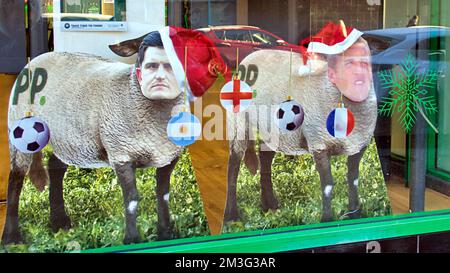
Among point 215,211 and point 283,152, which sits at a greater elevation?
point 283,152

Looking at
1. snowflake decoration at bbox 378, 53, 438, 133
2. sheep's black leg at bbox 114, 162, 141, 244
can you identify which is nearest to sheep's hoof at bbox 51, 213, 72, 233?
sheep's black leg at bbox 114, 162, 141, 244

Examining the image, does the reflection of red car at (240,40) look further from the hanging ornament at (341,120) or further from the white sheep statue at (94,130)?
the hanging ornament at (341,120)

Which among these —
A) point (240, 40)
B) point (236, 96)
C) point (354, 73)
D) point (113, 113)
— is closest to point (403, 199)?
point (354, 73)

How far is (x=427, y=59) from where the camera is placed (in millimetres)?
3816

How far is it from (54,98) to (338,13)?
1.67 metres

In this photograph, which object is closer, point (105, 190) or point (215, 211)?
point (105, 190)

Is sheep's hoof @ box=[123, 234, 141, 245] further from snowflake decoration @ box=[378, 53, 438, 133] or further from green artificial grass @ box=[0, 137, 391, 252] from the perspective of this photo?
snowflake decoration @ box=[378, 53, 438, 133]

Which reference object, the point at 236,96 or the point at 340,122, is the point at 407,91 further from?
the point at 236,96

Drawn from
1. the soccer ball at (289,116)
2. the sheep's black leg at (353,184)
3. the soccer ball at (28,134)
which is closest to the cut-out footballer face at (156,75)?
the soccer ball at (28,134)

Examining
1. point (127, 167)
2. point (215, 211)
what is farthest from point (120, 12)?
point (215, 211)

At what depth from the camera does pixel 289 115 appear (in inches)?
134

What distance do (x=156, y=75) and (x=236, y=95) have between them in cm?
46

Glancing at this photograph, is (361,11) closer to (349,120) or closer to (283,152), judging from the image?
(349,120)

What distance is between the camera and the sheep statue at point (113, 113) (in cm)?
294
